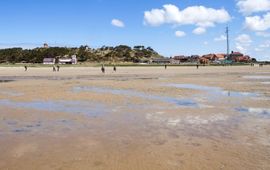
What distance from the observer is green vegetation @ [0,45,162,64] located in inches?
6078

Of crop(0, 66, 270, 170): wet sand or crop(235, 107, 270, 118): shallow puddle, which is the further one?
crop(235, 107, 270, 118): shallow puddle

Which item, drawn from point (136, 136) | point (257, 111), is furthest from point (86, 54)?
point (136, 136)

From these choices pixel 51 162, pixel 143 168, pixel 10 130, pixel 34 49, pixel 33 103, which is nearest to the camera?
pixel 143 168

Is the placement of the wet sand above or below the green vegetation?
below

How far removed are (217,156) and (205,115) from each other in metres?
6.18

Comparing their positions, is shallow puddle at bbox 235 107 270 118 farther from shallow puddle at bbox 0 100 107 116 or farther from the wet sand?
shallow puddle at bbox 0 100 107 116

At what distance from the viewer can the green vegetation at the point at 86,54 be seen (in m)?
154

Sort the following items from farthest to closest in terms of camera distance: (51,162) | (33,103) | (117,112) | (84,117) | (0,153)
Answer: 1. (33,103)
2. (117,112)
3. (84,117)
4. (0,153)
5. (51,162)

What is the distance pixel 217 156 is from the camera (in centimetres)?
833

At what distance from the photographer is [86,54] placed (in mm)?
159375

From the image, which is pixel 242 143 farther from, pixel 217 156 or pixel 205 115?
pixel 205 115

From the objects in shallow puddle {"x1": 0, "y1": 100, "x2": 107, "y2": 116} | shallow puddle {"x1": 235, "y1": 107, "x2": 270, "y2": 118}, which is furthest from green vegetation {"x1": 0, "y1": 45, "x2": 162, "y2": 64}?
shallow puddle {"x1": 235, "y1": 107, "x2": 270, "y2": 118}

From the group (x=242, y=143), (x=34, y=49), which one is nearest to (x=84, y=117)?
(x=242, y=143)

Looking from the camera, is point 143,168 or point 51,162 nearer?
point 143,168
